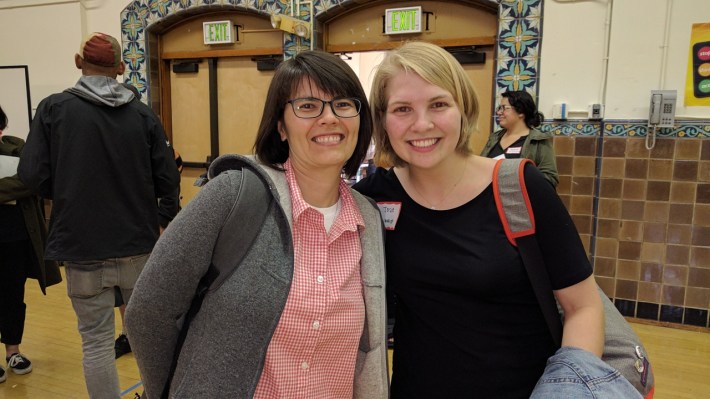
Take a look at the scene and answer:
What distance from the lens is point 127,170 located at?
89.6 inches

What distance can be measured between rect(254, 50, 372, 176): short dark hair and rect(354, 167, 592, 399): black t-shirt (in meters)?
0.36

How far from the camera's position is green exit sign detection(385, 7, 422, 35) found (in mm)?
4445

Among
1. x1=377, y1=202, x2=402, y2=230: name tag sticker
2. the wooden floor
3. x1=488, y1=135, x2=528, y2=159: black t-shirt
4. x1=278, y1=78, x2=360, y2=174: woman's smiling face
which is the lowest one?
the wooden floor

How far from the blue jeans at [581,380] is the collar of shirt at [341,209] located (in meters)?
0.55

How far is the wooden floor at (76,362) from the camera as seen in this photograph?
9.26 feet

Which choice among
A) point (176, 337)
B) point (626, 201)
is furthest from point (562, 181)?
point (176, 337)

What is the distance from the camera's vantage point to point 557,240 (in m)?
1.12

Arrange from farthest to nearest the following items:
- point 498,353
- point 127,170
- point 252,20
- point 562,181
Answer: point 252,20 < point 562,181 < point 127,170 < point 498,353

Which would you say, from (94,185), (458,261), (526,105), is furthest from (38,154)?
(526,105)

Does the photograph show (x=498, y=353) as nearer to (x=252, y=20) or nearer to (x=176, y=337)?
(x=176, y=337)

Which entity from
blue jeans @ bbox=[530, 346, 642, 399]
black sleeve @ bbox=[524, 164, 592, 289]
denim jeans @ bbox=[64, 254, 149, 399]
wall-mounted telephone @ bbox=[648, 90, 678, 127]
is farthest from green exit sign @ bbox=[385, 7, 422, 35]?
blue jeans @ bbox=[530, 346, 642, 399]

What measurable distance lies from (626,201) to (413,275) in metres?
3.33

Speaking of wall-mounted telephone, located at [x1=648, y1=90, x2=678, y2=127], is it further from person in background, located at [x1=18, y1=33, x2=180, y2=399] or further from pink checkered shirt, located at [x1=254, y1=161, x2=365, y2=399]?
person in background, located at [x1=18, y1=33, x2=180, y2=399]

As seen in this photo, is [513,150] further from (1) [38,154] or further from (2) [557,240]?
(1) [38,154]
